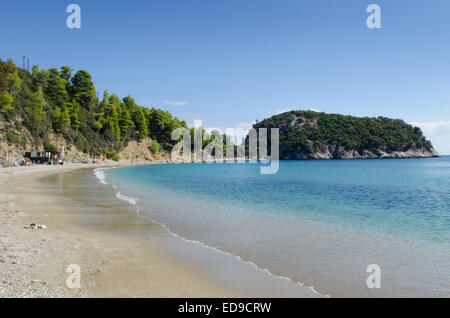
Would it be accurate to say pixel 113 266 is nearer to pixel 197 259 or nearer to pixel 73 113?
pixel 197 259

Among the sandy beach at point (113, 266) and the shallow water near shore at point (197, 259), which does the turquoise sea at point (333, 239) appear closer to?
the shallow water near shore at point (197, 259)

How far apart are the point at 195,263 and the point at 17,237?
556 centimetres

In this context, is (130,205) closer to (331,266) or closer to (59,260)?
(59,260)

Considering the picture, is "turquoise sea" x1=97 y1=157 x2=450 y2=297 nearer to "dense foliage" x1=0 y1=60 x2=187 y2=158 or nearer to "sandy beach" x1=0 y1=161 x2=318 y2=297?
"sandy beach" x1=0 y1=161 x2=318 y2=297

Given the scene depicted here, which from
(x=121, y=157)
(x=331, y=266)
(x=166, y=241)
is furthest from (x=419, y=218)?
(x=121, y=157)

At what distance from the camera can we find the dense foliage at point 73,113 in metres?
64.0

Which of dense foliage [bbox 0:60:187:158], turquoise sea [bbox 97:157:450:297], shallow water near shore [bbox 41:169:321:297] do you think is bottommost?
turquoise sea [bbox 97:157:450:297]

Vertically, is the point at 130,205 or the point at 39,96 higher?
the point at 39,96

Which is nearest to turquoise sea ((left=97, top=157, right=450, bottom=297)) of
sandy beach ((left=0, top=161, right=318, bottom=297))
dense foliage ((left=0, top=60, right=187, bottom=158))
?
sandy beach ((left=0, top=161, right=318, bottom=297))

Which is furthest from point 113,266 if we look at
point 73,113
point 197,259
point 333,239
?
point 73,113

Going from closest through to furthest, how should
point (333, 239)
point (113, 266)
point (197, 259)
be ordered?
1. point (113, 266)
2. point (197, 259)
3. point (333, 239)

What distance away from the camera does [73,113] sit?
293 feet

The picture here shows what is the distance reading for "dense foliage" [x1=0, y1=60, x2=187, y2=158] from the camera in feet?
210
